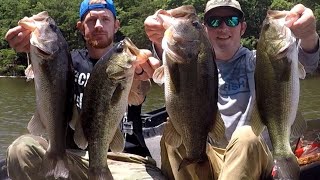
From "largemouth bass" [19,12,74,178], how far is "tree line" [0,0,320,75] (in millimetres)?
33274

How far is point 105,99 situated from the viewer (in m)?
3.93

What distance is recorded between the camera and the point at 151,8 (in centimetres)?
5400

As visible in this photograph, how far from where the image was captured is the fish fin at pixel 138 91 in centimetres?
434

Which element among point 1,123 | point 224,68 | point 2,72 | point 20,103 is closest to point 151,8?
point 2,72

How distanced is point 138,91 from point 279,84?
127 cm

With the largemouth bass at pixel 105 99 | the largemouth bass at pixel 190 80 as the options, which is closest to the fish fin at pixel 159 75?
the largemouth bass at pixel 190 80

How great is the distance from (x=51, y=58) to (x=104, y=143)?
2.62 feet

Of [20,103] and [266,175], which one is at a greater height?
[266,175]

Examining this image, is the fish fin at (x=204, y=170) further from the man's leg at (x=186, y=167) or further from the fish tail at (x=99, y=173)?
the fish tail at (x=99, y=173)

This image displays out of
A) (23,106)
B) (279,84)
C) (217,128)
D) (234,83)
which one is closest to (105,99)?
(217,128)

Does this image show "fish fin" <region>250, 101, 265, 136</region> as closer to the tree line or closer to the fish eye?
the fish eye

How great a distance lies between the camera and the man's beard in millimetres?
5094

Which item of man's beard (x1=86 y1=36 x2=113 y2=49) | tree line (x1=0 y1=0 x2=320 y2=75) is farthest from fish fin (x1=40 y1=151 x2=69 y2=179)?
tree line (x1=0 y1=0 x2=320 y2=75)

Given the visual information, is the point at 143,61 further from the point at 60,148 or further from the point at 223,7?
the point at 223,7
